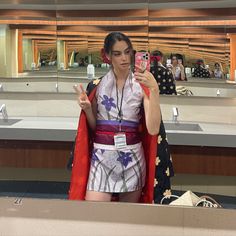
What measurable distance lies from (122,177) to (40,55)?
45.0 inches

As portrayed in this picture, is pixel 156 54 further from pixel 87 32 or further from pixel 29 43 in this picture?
pixel 29 43

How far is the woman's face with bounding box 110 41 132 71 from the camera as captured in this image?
1286mm

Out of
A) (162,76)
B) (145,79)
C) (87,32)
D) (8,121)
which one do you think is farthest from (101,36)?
(8,121)

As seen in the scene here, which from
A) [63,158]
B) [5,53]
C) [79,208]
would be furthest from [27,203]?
[5,53]

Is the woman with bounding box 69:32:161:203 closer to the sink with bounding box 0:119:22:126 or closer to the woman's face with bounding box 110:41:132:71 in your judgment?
the woman's face with bounding box 110:41:132:71

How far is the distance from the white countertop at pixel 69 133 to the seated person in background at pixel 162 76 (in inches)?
9.2

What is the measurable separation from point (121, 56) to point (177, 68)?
0.85m

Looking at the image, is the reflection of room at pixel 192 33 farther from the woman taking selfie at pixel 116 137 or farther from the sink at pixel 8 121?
the sink at pixel 8 121

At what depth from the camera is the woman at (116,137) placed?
4.24ft

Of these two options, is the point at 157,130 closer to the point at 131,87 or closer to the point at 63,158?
the point at 131,87

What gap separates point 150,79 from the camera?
1.24 meters

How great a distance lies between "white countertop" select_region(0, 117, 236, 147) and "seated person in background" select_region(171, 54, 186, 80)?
0.98 ft

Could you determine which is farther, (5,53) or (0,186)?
(5,53)

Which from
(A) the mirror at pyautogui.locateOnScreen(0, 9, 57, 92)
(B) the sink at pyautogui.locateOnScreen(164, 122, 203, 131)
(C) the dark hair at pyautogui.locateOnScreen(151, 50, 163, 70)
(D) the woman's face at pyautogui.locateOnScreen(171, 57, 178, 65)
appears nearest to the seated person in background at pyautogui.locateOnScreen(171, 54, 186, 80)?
(D) the woman's face at pyautogui.locateOnScreen(171, 57, 178, 65)
